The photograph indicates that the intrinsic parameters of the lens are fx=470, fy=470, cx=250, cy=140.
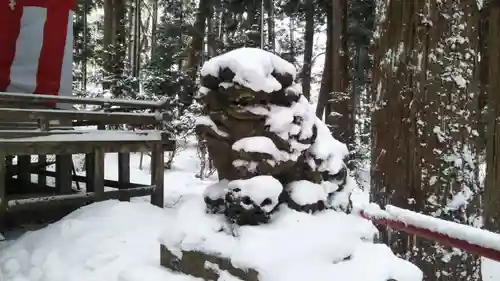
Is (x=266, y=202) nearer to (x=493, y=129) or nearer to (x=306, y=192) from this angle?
(x=306, y=192)

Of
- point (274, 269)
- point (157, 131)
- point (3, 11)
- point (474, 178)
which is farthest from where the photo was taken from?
point (3, 11)

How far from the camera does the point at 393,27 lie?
3375mm

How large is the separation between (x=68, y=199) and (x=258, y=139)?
3.15 meters

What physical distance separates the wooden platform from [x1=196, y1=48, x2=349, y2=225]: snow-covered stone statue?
2.59 meters

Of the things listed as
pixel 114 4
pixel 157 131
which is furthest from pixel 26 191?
pixel 114 4

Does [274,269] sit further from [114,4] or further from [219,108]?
[114,4]

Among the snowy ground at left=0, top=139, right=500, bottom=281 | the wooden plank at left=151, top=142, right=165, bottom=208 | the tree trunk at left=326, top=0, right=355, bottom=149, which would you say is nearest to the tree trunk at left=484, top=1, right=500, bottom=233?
the snowy ground at left=0, top=139, right=500, bottom=281

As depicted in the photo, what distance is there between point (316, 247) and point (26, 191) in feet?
18.7

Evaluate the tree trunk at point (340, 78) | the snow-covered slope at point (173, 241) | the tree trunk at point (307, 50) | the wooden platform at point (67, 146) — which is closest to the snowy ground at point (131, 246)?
the snow-covered slope at point (173, 241)

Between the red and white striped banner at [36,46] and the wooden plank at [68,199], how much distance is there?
2.47 metres

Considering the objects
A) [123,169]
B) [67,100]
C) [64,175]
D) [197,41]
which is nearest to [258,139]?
[67,100]

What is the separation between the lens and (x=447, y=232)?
1967 millimetres

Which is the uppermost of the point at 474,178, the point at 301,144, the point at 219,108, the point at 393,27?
the point at 393,27

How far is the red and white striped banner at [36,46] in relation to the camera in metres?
6.68
